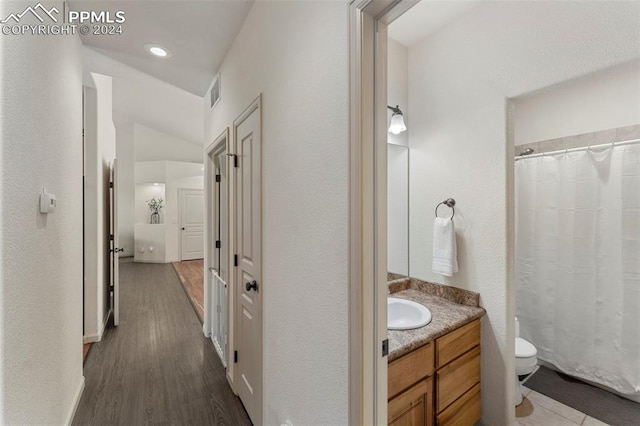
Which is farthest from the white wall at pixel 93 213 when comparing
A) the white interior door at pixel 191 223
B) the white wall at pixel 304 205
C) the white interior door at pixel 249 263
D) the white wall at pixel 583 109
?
the white interior door at pixel 191 223

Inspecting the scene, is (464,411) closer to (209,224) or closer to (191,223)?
(209,224)

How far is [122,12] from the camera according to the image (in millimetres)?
1903

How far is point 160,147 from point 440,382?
8636 millimetres

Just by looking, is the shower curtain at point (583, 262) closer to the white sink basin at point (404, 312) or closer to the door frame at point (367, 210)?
the white sink basin at point (404, 312)

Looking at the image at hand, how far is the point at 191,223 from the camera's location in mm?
8000

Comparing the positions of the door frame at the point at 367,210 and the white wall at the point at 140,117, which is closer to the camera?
the door frame at the point at 367,210

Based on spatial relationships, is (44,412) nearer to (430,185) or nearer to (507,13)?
(430,185)

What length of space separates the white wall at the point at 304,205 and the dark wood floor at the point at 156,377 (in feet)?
2.36

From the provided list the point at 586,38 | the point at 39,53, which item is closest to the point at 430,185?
the point at 586,38

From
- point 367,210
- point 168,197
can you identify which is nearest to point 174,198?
point 168,197

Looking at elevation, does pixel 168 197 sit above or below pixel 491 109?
below

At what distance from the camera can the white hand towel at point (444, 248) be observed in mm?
1929

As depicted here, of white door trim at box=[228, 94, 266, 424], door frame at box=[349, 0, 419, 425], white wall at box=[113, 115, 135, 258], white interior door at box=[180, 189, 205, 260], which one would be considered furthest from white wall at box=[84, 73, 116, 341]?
white wall at box=[113, 115, 135, 258]

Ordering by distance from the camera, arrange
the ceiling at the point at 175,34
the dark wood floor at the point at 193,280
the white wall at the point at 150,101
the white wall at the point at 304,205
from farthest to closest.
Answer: the dark wood floor at the point at 193,280 → the white wall at the point at 150,101 → the ceiling at the point at 175,34 → the white wall at the point at 304,205
